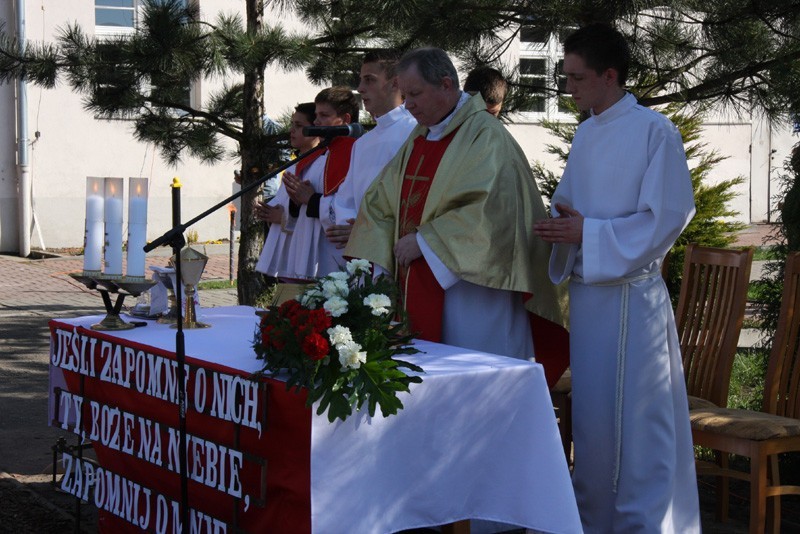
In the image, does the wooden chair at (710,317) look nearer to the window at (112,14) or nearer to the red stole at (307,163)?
the red stole at (307,163)

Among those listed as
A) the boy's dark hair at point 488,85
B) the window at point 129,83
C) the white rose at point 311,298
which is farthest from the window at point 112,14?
the white rose at point 311,298

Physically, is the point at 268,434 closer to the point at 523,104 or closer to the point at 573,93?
the point at 573,93

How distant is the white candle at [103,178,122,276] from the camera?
391 centimetres

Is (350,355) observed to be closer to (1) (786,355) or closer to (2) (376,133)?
(1) (786,355)

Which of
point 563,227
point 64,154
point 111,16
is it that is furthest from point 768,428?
point 111,16

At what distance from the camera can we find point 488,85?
5160mm

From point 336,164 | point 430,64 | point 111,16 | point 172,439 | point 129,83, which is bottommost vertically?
point 172,439

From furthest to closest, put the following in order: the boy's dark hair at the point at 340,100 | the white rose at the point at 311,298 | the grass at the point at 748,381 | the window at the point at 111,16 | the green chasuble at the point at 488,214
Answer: the window at the point at 111,16
the grass at the point at 748,381
the boy's dark hair at the point at 340,100
the green chasuble at the point at 488,214
the white rose at the point at 311,298

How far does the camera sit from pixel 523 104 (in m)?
7.06

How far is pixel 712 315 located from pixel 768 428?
0.79m

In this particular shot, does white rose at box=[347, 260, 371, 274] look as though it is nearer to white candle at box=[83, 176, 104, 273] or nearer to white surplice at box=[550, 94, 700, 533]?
white surplice at box=[550, 94, 700, 533]

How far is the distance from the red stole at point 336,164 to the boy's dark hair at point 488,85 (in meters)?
0.70

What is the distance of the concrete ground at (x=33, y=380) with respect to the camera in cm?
471

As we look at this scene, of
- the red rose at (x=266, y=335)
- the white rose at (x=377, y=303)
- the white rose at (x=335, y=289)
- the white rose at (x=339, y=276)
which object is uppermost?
the white rose at (x=339, y=276)
